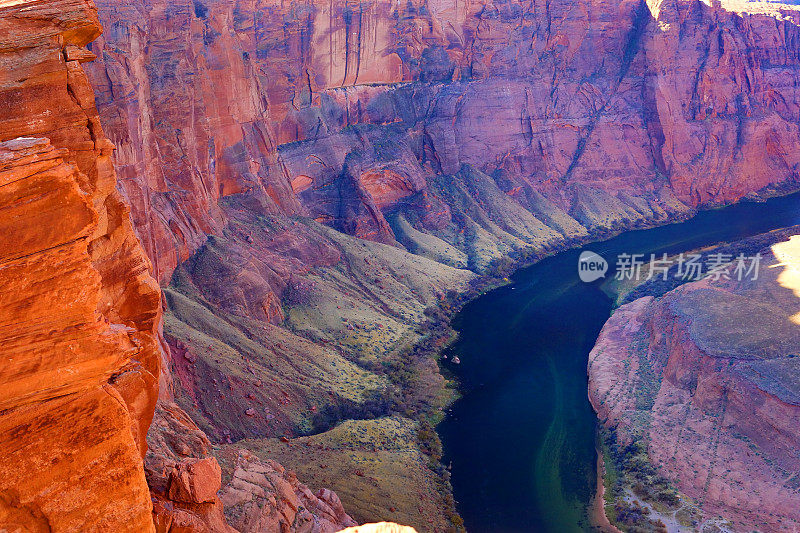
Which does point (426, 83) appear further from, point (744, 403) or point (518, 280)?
point (744, 403)

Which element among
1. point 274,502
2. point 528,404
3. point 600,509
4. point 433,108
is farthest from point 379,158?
point 274,502

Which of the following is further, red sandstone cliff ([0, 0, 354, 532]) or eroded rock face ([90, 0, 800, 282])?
eroded rock face ([90, 0, 800, 282])

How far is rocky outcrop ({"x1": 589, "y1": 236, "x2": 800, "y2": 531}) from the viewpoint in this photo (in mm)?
35188

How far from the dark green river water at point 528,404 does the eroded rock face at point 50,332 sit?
77.4 feet

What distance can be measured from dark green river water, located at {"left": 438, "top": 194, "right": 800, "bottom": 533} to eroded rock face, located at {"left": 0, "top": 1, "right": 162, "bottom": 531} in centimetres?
2361

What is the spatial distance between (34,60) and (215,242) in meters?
34.2

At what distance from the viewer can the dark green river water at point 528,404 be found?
1464 inches

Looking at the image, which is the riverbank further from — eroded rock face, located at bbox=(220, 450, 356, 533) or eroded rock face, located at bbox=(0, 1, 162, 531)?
eroded rock face, located at bbox=(0, 1, 162, 531)

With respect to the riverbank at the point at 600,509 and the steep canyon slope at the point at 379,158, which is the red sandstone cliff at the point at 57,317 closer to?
the steep canyon slope at the point at 379,158

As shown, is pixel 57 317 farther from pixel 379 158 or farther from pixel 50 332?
→ pixel 379 158

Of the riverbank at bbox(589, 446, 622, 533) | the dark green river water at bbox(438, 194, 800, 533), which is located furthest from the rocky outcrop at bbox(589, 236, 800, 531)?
the dark green river water at bbox(438, 194, 800, 533)

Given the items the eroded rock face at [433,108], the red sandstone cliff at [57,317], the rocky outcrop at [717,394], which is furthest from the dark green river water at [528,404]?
the red sandstone cliff at [57,317]

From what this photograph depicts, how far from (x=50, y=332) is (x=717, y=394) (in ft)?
121

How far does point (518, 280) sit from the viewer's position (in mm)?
70000
